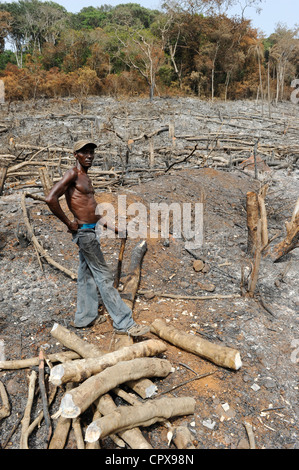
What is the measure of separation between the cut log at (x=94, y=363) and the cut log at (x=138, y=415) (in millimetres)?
392

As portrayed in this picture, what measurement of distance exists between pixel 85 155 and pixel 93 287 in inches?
55.2

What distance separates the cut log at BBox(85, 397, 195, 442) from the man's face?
2171mm

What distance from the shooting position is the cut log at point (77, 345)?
110 inches

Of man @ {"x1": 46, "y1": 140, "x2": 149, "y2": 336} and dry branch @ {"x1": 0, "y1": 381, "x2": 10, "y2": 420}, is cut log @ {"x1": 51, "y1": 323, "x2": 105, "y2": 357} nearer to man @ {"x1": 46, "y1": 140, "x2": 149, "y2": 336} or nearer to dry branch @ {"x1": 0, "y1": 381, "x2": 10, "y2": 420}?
man @ {"x1": 46, "y1": 140, "x2": 149, "y2": 336}

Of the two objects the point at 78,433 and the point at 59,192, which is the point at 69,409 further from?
the point at 59,192

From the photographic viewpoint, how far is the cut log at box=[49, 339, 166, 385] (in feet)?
7.68

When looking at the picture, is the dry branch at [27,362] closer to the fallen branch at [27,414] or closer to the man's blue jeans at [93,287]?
the fallen branch at [27,414]

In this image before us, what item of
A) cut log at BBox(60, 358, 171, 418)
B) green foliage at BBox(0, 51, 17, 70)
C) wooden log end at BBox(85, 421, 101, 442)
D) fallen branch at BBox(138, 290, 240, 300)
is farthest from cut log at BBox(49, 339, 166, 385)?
green foliage at BBox(0, 51, 17, 70)

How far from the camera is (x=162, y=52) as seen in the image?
26.4 m

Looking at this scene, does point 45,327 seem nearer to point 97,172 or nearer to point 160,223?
point 160,223

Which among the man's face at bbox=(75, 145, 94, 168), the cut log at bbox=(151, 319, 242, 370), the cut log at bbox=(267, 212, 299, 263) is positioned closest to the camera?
the cut log at bbox=(151, 319, 242, 370)

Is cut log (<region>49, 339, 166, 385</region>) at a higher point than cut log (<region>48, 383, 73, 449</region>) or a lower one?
higher

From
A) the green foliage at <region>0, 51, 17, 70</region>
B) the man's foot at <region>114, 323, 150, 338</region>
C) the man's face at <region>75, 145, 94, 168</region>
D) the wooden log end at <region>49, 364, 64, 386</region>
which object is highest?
the green foliage at <region>0, 51, 17, 70</region>
